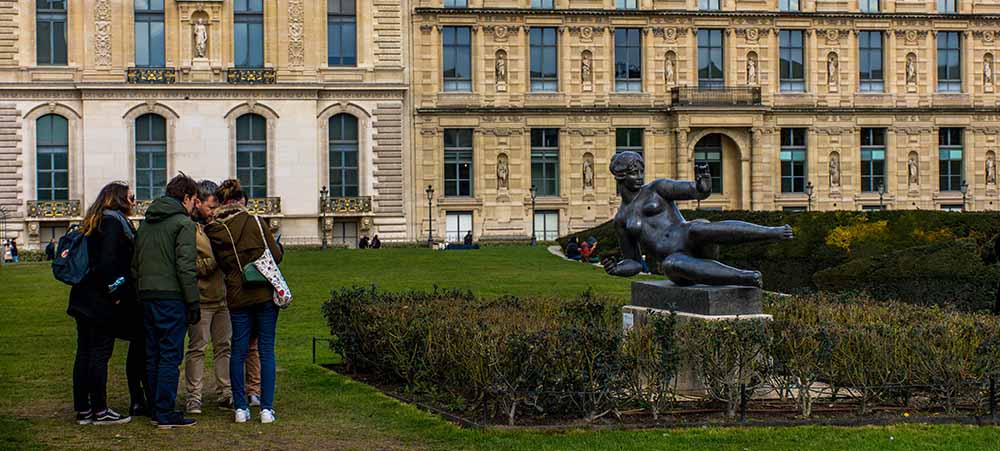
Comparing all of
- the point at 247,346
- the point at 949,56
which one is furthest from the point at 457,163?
the point at 247,346

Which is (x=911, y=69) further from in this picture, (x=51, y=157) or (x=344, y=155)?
(x=51, y=157)

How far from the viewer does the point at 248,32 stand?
204ft

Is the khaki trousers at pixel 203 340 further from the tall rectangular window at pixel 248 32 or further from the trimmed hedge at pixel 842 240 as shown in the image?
the tall rectangular window at pixel 248 32

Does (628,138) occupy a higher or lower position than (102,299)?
higher

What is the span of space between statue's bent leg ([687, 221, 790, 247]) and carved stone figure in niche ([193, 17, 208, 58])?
49133mm

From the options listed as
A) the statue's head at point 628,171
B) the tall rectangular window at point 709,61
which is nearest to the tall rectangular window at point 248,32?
the tall rectangular window at point 709,61

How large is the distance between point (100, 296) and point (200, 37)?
49874 mm

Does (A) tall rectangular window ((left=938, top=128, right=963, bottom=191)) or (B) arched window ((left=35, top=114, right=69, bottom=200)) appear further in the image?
(A) tall rectangular window ((left=938, top=128, right=963, bottom=191))

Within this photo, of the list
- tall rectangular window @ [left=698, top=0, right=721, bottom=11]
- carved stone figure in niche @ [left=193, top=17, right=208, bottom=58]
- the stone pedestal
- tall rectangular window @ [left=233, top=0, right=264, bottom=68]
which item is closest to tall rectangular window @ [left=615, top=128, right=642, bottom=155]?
tall rectangular window @ [left=698, top=0, right=721, bottom=11]

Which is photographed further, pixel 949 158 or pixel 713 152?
pixel 949 158

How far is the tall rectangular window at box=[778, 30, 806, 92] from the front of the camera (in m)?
68.0

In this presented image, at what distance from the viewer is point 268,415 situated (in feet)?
45.0

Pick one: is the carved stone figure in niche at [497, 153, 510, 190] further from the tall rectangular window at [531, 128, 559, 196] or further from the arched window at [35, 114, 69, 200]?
the arched window at [35, 114, 69, 200]

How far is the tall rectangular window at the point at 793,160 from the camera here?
6838 centimetres
